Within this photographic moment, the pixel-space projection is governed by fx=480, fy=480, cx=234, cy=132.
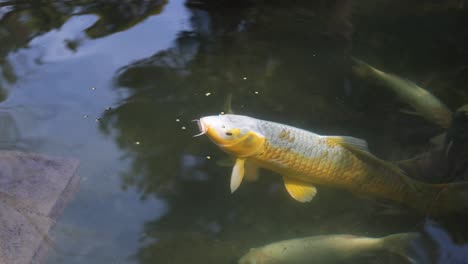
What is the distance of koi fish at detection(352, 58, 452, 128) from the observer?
10.7ft

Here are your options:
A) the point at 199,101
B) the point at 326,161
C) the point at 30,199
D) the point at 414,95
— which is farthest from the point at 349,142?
the point at 30,199

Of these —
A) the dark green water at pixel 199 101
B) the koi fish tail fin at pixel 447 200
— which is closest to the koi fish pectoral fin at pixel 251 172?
the dark green water at pixel 199 101

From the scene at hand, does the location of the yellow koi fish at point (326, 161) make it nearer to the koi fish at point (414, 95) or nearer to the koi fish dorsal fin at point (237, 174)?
the koi fish dorsal fin at point (237, 174)

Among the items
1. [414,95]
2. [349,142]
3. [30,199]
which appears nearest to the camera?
[349,142]

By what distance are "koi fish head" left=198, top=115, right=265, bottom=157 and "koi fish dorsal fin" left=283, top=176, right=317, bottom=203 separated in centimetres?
29

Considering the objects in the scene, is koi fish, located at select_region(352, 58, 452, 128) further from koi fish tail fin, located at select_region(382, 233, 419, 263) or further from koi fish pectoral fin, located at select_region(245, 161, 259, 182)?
koi fish pectoral fin, located at select_region(245, 161, 259, 182)

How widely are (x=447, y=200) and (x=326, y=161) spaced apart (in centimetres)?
67

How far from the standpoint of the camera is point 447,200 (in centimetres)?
255

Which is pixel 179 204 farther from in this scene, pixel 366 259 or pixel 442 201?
pixel 442 201

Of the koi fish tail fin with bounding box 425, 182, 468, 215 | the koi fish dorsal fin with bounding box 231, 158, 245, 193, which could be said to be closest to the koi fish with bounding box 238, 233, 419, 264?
the koi fish tail fin with bounding box 425, 182, 468, 215

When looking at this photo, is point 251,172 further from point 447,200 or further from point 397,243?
point 447,200

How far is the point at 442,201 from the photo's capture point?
8.36ft

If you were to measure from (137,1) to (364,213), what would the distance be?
3656 millimetres

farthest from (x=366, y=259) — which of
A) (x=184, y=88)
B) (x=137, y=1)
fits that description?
(x=137, y=1)
